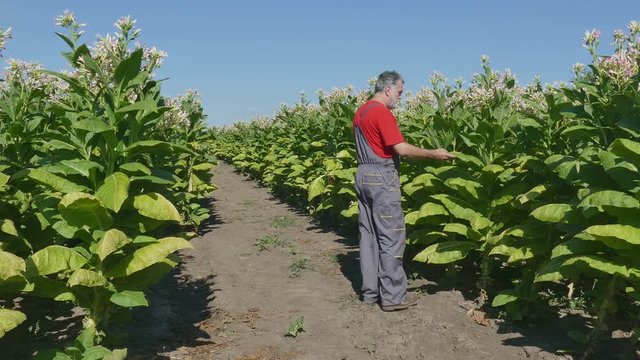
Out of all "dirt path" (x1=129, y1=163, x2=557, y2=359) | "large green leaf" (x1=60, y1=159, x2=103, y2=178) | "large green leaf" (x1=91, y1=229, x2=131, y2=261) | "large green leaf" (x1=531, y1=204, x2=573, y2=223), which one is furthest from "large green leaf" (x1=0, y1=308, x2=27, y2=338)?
"large green leaf" (x1=531, y1=204, x2=573, y2=223)

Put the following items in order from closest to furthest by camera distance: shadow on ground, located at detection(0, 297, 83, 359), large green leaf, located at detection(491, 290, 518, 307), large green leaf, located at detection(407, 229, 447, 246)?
1. shadow on ground, located at detection(0, 297, 83, 359)
2. large green leaf, located at detection(491, 290, 518, 307)
3. large green leaf, located at detection(407, 229, 447, 246)

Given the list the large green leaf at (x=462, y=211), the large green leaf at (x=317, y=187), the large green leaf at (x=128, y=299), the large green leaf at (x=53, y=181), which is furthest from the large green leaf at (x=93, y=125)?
the large green leaf at (x=317, y=187)

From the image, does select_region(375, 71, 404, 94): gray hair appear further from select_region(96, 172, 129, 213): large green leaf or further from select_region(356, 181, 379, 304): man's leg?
select_region(96, 172, 129, 213): large green leaf

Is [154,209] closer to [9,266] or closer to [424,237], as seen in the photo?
[9,266]

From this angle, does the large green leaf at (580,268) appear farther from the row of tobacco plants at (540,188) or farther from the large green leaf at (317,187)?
the large green leaf at (317,187)

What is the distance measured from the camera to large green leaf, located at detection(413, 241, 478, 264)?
5.48 meters

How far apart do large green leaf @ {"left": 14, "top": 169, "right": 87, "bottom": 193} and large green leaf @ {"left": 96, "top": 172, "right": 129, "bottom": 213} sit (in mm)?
265

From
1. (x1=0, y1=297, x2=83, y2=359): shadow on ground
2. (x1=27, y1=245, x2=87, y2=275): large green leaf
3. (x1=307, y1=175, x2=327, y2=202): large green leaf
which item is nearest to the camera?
(x1=27, y1=245, x2=87, y2=275): large green leaf

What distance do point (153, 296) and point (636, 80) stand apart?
557 centimetres

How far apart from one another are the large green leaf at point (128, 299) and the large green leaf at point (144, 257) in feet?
0.50

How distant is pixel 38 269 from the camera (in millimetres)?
3551

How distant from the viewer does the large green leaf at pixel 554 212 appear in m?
4.13

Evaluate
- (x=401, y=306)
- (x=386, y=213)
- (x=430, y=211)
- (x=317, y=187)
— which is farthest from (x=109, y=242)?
(x=317, y=187)

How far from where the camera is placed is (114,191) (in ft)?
12.4
